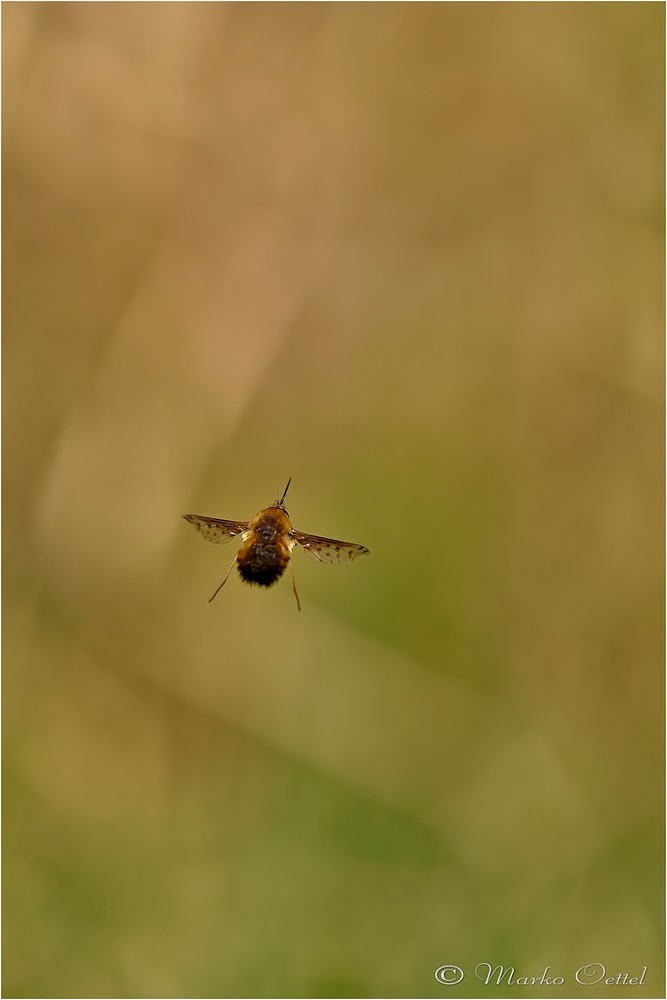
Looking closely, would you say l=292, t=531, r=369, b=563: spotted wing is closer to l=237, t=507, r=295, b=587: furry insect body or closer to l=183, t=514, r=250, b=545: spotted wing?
l=237, t=507, r=295, b=587: furry insect body

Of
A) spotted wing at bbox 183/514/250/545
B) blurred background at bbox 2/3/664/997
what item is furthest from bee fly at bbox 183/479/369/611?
blurred background at bbox 2/3/664/997

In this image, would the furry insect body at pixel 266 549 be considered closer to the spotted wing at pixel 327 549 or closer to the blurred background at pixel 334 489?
the spotted wing at pixel 327 549

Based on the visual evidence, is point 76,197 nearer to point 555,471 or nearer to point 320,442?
point 320,442

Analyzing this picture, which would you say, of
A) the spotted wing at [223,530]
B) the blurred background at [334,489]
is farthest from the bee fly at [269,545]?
the blurred background at [334,489]

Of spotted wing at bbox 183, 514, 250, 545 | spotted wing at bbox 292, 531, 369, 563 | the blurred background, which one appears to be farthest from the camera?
the blurred background

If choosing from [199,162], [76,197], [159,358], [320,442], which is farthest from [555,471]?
[76,197]
